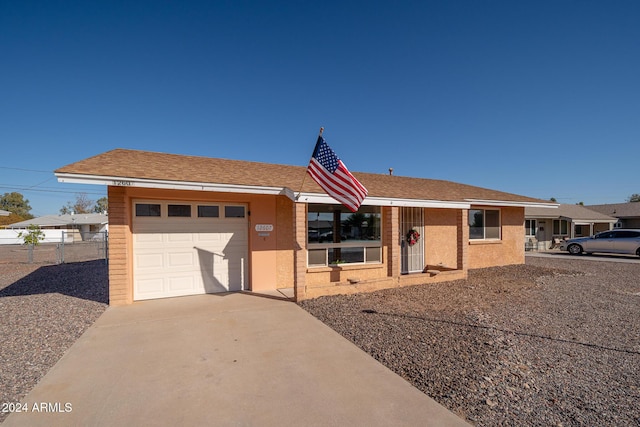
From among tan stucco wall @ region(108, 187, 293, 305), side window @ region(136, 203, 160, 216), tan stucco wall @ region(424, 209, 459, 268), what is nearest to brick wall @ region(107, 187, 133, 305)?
tan stucco wall @ region(108, 187, 293, 305)

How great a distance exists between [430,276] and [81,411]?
8.72 m

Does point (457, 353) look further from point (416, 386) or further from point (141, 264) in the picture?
point (141, 264)

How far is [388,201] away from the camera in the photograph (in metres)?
8.84

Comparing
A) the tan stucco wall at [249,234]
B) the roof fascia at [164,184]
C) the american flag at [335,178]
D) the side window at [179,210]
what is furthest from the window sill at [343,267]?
the side window at [179,210]

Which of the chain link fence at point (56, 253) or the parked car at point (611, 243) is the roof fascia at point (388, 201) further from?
the parked car at point (611, 243)

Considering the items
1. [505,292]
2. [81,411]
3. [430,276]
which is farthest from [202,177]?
[505,292]

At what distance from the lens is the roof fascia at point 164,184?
6.00 meters

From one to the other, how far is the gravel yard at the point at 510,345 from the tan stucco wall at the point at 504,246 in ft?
11.4

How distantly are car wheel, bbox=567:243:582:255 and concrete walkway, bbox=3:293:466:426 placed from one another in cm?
2107

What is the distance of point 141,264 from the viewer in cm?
726

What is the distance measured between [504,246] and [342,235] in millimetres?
8049

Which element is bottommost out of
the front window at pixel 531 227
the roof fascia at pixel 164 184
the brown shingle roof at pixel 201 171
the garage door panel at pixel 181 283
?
the garage door panel at pixel 181 283

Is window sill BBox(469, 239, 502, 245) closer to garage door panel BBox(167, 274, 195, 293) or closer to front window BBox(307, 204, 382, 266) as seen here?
front window BBox(307, 204, 382, 266)

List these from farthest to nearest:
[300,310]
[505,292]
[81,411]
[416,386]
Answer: [505,292], [300,310], [416,386], [81,411]
